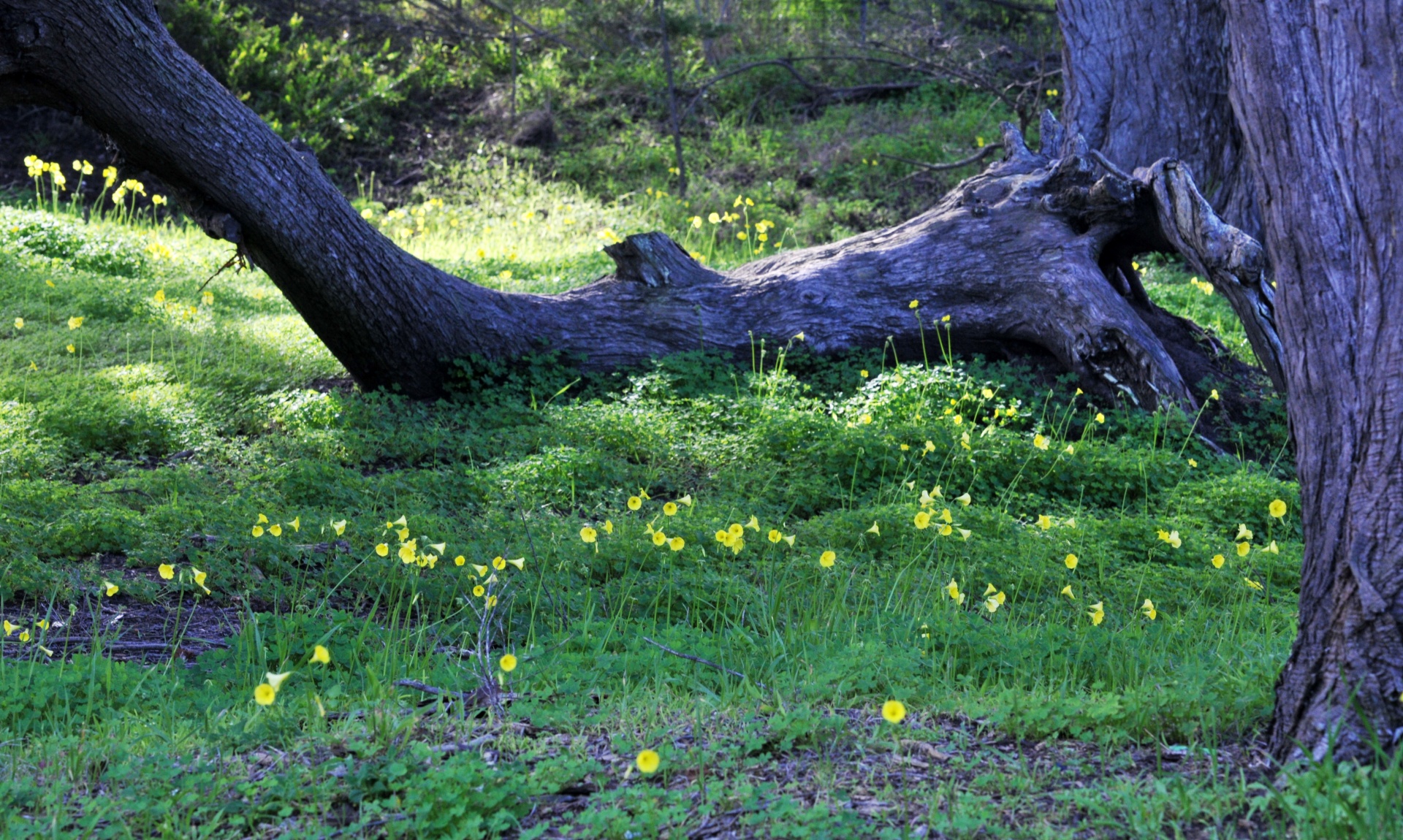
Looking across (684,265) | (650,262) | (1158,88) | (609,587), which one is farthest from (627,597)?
(1158,88)

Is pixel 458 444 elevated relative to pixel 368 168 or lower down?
lower down

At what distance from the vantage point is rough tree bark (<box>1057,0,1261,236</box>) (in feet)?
29.5

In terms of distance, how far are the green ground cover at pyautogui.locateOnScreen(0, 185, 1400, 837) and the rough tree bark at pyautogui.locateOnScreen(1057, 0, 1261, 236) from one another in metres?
2.34

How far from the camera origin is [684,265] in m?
6.98

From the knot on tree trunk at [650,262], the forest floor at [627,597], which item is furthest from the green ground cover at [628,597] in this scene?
the knot on tree trunk at [650,262]

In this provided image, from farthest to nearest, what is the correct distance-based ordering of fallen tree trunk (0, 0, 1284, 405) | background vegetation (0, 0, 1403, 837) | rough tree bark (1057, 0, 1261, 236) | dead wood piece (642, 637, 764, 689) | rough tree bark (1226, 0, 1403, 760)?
rough tree bark (1057, 0, 1261, 236), fallen tree trunk (0, 0, 1284, 405), dead wood piece (642, 637, 764, 689), background vegetation (0, 0, 1403, 837), rough tree bark (1226, 0, 1403, 760)

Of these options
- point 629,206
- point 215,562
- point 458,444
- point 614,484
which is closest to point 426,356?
point 458,444

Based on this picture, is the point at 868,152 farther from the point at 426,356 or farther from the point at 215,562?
the point at 215,562

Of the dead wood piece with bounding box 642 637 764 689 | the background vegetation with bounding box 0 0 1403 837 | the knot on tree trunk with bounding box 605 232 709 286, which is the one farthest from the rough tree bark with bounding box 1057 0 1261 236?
the dead wood piece with bounding box 642 637 764 689

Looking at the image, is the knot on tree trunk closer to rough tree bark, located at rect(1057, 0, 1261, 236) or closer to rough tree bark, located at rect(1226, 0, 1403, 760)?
rough tree bark, located at rect(1057, 0, 1261, 236)

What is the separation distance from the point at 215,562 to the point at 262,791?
1.77 meters

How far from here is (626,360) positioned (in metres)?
6.57

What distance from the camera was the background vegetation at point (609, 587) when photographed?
7.72ft

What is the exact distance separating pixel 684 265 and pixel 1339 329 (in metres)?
4.90
